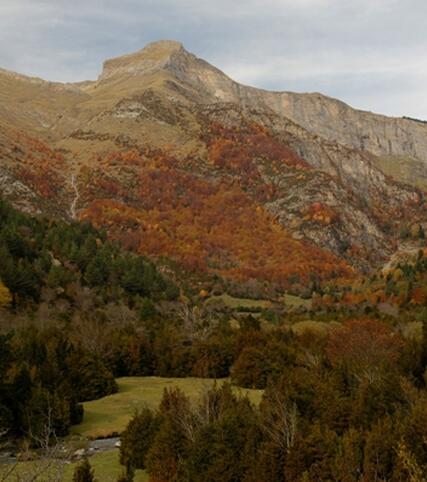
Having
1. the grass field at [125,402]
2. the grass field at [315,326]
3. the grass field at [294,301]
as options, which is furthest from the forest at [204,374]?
the grass field at [294,301]

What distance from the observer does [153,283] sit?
11494 centimetres

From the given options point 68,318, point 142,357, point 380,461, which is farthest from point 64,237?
point 380,461

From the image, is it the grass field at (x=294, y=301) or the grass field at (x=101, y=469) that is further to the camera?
the grass field at (x=294, y=301)

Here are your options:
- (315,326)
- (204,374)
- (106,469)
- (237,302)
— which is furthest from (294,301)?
(106,469)

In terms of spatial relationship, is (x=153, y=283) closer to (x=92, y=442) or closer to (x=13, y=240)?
(x=13, y=240)

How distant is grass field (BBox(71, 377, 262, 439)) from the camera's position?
39.8 m

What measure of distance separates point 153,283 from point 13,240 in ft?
95.7

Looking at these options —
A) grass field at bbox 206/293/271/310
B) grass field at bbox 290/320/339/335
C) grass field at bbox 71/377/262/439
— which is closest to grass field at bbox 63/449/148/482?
grass field at bbox 71/377/262/439

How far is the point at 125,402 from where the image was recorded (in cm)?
4678

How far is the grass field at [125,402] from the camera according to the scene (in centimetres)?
3981

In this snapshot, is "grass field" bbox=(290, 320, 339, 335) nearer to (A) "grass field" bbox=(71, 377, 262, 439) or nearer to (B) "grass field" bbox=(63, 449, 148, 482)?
(A) "grass field" bbox=(71, 377, 262, 439)

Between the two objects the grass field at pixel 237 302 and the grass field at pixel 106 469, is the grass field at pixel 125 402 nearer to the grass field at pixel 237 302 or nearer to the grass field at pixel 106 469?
the grass field at pixel 106 469

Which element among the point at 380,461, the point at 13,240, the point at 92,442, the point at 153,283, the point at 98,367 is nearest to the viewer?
the point at 380,461

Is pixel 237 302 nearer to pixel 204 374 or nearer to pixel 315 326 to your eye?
pixel 315 326
